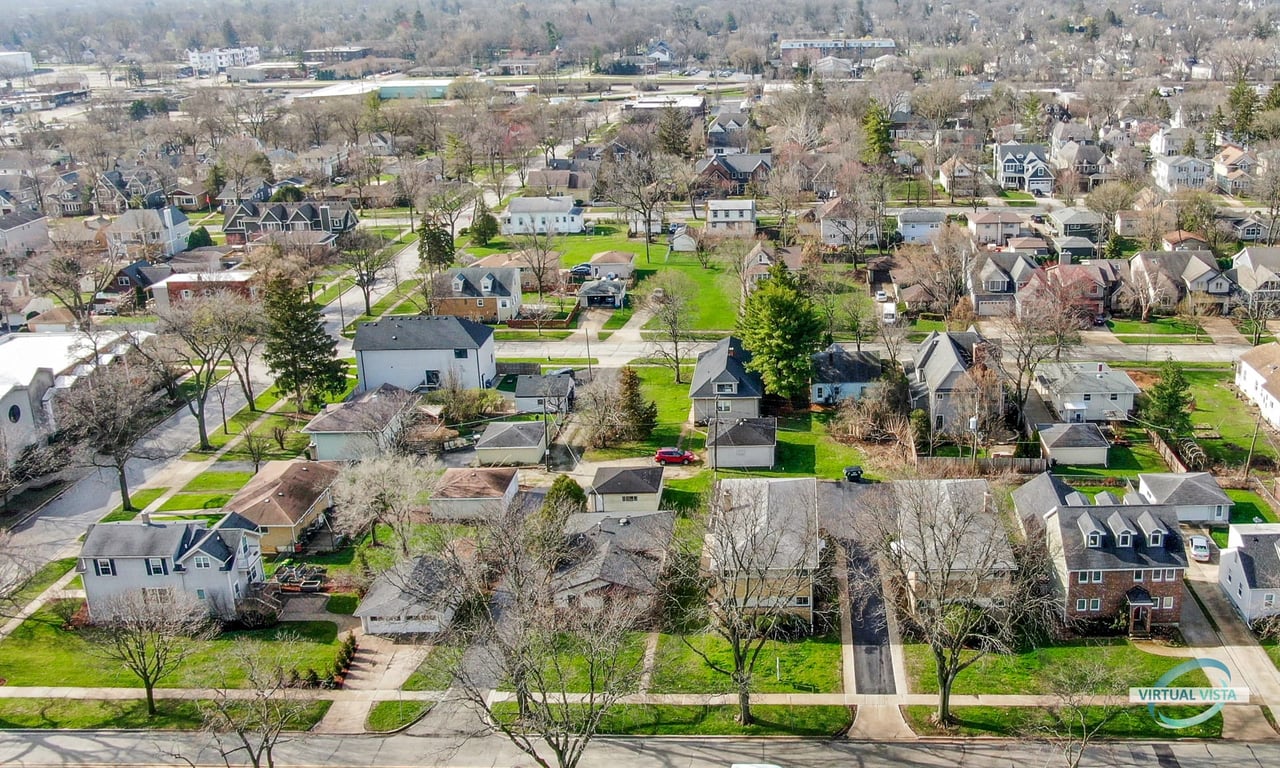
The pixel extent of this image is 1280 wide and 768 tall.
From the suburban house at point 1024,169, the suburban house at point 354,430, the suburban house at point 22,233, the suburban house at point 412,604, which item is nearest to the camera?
the suburban house at point 412,604

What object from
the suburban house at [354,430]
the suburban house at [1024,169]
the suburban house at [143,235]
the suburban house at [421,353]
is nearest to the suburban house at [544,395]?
the suburban house at [421,353]

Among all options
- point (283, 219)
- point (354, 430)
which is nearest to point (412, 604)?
point (354, 430)

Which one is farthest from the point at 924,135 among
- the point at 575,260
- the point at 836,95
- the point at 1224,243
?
the point at 575,260

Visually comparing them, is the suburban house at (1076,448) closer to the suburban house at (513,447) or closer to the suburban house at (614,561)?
the suburban house at (614,561)

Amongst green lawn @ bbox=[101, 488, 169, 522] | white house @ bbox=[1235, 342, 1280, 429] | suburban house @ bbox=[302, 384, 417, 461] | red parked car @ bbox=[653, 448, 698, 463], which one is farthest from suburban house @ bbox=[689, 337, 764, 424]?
green lawn @ bbox=[101, 488, 169, 522]

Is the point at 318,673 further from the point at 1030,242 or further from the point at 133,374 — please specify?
the point at 1030,242

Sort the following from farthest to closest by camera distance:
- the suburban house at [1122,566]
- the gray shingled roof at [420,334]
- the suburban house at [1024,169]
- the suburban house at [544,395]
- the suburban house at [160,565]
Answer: the suburban house at [1024,169]
the gray shingled roof at [420,334]
the suburban house at [544,395]
the suburban house at [160,565]
the suburban house at [1122,566]

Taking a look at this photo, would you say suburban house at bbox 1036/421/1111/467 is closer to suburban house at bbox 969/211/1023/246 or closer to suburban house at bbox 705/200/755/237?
suburban house at bbox 969/211/1023/246
